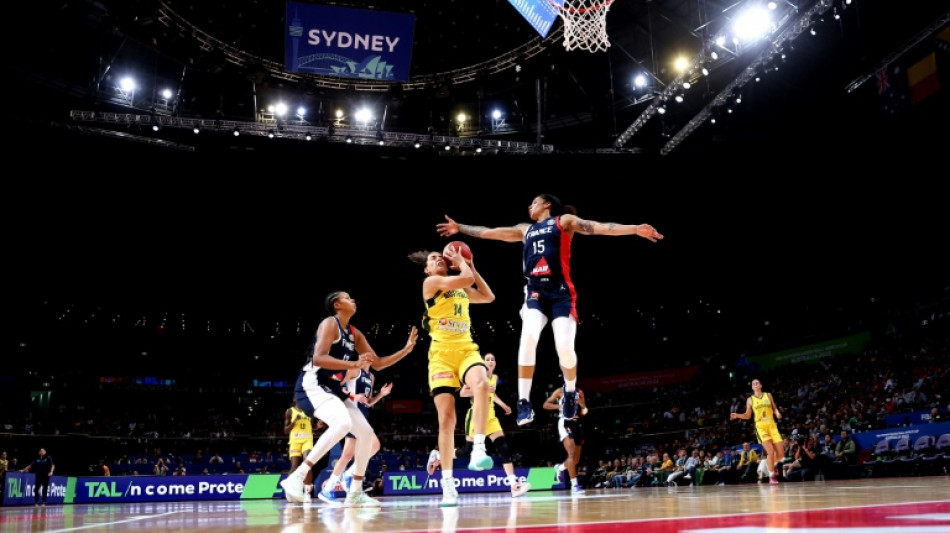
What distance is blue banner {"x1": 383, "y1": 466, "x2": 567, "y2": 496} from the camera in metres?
19.1

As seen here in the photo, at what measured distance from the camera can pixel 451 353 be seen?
6.58 meters

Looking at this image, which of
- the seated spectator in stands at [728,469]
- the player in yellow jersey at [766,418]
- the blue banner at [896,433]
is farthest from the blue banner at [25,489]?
the blue banner at [896,433]

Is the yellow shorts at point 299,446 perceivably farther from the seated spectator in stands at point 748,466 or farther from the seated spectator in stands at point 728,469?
the seated spectator in stands at point 748,466

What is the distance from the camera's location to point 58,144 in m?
23.6

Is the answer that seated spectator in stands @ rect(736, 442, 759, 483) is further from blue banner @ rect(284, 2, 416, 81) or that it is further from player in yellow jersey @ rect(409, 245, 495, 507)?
player in yellow jersey @ rect(409, 245, 495, 507)

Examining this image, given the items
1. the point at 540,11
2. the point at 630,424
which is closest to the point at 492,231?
the point at 540,11

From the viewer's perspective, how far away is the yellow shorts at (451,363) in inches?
256

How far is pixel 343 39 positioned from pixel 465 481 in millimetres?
11895

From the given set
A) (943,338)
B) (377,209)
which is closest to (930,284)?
(943,338)

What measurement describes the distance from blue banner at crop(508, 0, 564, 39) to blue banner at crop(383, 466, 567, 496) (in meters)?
11.8

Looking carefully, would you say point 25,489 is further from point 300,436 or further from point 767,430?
point 767,430

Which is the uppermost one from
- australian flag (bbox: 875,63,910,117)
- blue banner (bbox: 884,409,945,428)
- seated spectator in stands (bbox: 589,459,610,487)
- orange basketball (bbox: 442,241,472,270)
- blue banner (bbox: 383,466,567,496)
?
australian flag (bbox: 875,63,910,117)

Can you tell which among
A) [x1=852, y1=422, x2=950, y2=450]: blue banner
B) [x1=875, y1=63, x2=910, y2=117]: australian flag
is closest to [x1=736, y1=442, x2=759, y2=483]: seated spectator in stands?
[x1=852, y1=422, x2=950, y2=450]: blue banner

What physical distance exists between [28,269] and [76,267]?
167 centimetres
